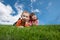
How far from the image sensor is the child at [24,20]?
22.5ft

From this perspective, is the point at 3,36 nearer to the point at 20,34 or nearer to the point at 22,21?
the point at 20,34

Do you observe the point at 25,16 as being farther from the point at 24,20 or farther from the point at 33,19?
the point at 33,19

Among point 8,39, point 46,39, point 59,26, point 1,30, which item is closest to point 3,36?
point 8,39

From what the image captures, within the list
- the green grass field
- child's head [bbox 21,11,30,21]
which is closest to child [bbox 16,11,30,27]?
child's head [bbox 21,11,30,21]

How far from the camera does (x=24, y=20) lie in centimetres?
692

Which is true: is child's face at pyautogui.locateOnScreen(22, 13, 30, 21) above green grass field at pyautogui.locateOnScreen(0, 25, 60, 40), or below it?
above

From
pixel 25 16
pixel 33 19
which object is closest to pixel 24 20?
pixel 25 16

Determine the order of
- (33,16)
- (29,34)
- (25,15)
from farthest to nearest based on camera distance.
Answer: (33,16) < (25,15) < (29,34)

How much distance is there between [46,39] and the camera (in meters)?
5.50

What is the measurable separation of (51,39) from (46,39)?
0.16 metres

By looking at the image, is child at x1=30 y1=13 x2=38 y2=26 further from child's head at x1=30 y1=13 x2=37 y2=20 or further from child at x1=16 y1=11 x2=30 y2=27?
child at x1=16 y1=11 x2=30 y2=27

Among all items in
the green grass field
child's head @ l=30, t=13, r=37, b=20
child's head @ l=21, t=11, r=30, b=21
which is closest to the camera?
the green grass field

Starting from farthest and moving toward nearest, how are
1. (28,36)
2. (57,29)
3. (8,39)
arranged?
(57,29)
(28,36)
(8,39)

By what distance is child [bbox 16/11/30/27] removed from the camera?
22.5ft
